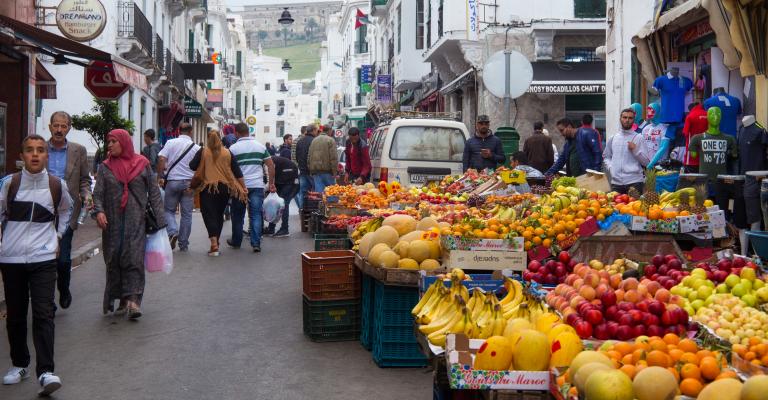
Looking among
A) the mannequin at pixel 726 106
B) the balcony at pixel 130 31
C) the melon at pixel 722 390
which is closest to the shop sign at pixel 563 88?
the balcony at pixel 130 31

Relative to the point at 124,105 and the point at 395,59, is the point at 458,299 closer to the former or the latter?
the point at 124,105

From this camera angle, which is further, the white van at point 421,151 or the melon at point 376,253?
the white van at point 421,151

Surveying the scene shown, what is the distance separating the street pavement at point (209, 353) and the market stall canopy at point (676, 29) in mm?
5831

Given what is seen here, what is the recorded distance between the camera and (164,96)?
39344 mm

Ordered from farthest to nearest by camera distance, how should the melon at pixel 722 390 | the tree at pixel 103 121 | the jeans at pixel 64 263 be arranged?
the tree at pixel 103 121 → the jeans at pixel 64 263 → the melon at pixel 722 390

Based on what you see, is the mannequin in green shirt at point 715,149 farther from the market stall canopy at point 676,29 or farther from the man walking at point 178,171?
the man walking at point 178,171

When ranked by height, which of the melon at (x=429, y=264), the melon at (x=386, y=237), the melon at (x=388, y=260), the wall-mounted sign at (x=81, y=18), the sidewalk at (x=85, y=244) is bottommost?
the sidewalk at (x=85, y=244)

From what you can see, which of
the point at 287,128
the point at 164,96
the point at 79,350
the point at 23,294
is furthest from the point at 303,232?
the point at 287,128

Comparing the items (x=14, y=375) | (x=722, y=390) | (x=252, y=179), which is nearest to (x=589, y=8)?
(x=252, y=179)

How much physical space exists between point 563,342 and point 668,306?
99cm

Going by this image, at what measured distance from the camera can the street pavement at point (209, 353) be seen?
20.9 ft

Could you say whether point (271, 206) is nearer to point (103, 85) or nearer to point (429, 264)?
point (103, 85)

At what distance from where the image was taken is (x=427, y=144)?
15.7 meters

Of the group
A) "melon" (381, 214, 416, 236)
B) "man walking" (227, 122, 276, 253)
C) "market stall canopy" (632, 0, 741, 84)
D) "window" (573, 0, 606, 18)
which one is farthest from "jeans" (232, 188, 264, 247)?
"window" (573, 0, 606, 18)
